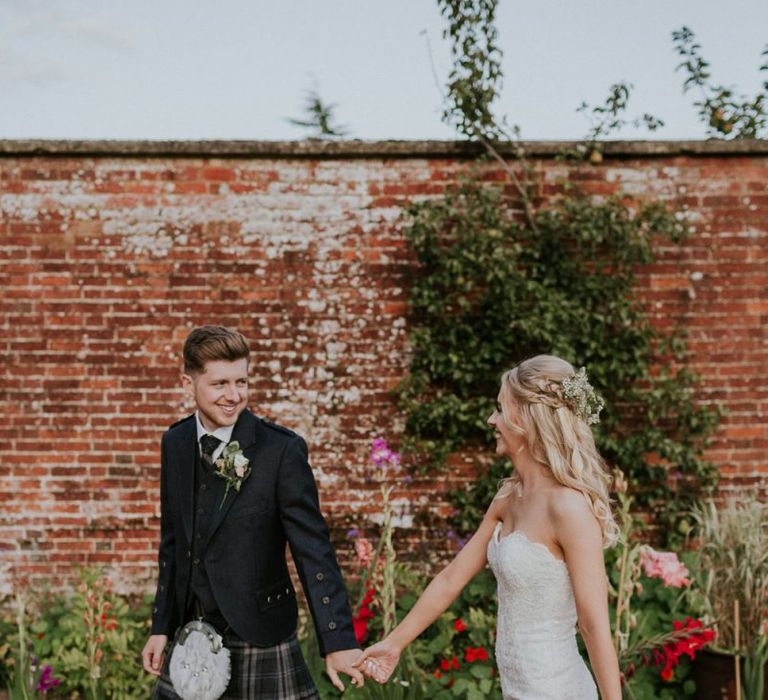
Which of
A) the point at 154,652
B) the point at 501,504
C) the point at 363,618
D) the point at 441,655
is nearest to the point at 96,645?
the point at 363,618

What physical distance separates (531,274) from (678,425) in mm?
1405

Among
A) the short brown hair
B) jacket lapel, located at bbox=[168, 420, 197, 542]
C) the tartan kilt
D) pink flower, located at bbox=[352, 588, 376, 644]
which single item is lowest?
pink flower, located at bbox=[352, 588, 376, 644]

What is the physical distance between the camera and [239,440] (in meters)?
2.98

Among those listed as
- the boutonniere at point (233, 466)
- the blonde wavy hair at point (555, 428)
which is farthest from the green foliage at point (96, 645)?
the blonde wavy hair at point (555, 428)

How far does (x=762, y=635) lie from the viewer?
4266mm

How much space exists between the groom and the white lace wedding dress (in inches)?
22.1

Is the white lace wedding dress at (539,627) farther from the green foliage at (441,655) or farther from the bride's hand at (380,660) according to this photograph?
the green foliage at (441,655)

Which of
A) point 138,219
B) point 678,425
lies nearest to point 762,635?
point 678,425

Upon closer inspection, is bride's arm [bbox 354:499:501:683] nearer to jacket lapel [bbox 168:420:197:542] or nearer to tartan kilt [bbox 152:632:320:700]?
tartan kilt [bbox 152:632:320:700]

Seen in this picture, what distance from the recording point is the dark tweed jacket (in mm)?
2887

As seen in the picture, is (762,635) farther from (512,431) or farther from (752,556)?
(512,431)

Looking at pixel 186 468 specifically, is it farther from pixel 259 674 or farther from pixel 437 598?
pixel 437 598

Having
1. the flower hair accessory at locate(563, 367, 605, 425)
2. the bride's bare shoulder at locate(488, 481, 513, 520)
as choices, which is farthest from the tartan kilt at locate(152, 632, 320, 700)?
the flower hair accessory at locate(563, 367, 605, 425)

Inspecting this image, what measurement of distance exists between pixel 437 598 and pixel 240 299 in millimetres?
3302
